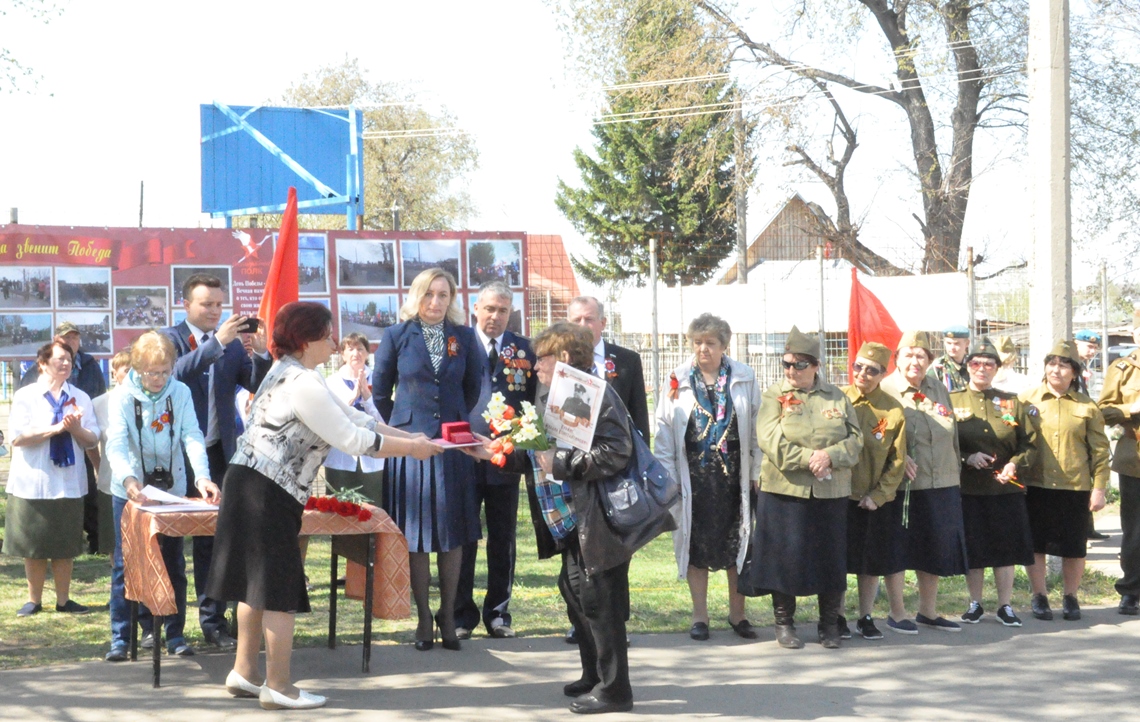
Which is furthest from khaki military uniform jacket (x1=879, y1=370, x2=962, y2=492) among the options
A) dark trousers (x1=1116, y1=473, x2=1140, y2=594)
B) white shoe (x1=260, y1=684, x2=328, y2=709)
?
white shoe (x1=260, y1=684, x2=328, y2=709)

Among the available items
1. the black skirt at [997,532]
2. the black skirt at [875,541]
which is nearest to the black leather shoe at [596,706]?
the black skirt at [875,541]

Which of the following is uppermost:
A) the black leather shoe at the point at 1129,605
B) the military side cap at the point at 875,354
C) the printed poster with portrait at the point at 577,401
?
the military side cap at the point at 875,354

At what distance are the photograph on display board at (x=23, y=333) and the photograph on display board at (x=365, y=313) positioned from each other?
8.29 ft

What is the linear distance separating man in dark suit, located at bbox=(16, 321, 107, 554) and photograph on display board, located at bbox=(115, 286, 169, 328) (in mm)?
484

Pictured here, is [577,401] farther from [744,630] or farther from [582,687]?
[744,630]

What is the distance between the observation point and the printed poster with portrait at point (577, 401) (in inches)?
208

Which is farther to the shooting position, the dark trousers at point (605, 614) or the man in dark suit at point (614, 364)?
the man in dark suit at point (614, 364)

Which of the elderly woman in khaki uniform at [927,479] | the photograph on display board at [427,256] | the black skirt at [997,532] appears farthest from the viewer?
the photograph on display board at [427,256]

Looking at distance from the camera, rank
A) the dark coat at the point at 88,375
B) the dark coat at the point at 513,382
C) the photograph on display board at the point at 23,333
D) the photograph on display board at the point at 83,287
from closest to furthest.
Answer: the dark coat at the point at 513,382, the dark coat at the point at 88,375, the photograph on display board at the point at 23,333, the photograph on display board at the point at 83,287

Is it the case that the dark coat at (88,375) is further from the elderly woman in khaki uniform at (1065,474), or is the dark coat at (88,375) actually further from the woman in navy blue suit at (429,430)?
the elderly woman in khaki uniform at (1065,474)

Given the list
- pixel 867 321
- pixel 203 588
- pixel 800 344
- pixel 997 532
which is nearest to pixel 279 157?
pixel 867 321

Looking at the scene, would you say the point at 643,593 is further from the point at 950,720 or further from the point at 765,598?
the point at 950,720

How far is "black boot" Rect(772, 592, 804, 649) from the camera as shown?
6727 mm

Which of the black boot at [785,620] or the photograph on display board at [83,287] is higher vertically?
the photograph on display board at [83,287]
